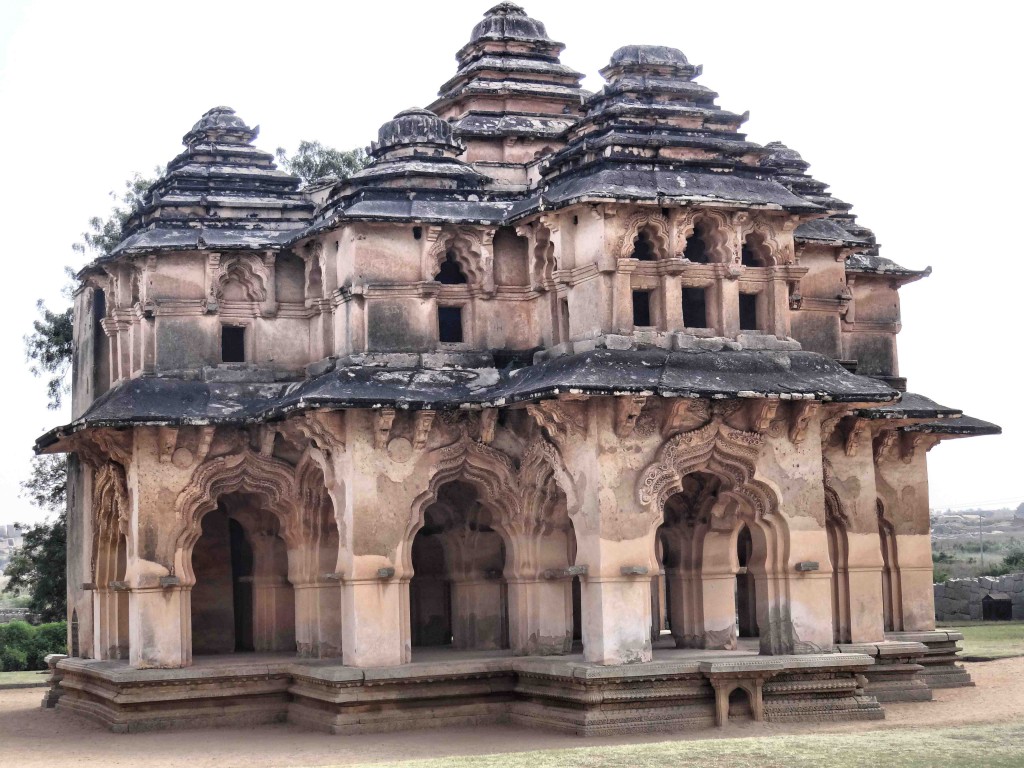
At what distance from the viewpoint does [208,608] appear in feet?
86.7

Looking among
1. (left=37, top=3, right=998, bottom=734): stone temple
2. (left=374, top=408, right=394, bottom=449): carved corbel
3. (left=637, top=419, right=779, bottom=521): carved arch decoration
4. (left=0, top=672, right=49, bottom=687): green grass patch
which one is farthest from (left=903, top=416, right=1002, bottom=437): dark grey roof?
(left=0, top=672, right=49, bottom=687): green grass patch

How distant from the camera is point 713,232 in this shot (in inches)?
860

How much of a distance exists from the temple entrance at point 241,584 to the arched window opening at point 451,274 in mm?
4690

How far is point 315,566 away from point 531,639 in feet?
11.3

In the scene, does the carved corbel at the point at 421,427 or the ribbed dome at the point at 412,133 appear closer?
the carved corbel at the point at 421,427

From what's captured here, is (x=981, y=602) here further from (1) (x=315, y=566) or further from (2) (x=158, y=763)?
(2) (x=158, y=763)

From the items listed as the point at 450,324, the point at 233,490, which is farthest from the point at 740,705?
the point at 233,490

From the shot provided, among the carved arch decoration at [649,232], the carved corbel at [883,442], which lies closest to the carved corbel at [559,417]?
the carved arch decoration at [649,232]

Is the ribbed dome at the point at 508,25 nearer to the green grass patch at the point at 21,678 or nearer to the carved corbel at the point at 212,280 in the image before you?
the carved corbel at the point at 212,280

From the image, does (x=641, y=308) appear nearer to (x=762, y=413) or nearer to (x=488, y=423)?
(x=762, y=413)

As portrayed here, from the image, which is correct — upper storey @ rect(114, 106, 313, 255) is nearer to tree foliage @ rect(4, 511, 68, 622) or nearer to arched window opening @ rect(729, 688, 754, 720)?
arched window opening @ rect(729, 688, 754, 720)

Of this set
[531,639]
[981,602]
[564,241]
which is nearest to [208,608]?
[531,639]

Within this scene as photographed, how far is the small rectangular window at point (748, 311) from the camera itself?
2236 centimetres

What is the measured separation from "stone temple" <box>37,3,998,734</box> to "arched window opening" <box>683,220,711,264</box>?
1.5 inches
